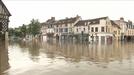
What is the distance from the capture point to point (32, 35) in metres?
102

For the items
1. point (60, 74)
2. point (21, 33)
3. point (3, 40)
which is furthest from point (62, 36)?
point (60, 74)

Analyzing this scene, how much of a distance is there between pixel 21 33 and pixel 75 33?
37801 mm

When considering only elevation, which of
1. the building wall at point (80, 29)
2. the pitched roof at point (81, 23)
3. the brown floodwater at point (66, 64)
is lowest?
the brown floodwater at point (66, 64)

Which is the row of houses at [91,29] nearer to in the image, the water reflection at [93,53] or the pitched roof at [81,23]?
the pitched roof at [81,23]

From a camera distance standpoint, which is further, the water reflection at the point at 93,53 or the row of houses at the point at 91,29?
the row of houses at the point at 91,29

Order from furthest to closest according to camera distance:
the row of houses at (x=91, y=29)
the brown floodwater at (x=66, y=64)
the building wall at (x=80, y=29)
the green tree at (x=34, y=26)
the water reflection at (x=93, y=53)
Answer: the green tree at (x=34, y=26), the building wall at (x=80, y=29), the row of houses at (x=91, y=29), the water reflection at (x=93, y=53), the brown floodwater at (x=66, y=64)

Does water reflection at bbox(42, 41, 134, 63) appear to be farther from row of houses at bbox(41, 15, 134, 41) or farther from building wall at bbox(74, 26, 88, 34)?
building wall at bbox(74, 26, 88, 34)

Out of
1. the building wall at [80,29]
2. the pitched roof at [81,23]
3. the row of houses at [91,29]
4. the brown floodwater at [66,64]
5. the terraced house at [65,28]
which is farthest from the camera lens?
the terraced house at [65,28]

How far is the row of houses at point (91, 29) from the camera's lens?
69625 millimetres

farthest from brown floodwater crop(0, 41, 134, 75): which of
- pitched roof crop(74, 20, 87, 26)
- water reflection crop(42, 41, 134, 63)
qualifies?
pitched roof crop(74, 20, 87, 26)

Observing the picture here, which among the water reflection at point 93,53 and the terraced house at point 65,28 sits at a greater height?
the terraced house at point 65,28

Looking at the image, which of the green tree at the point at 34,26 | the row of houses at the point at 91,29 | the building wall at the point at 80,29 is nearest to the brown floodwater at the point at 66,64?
the row of houses at the point at 91,29

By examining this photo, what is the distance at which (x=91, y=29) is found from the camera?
238ft

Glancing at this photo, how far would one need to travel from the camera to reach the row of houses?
69.6 meters
